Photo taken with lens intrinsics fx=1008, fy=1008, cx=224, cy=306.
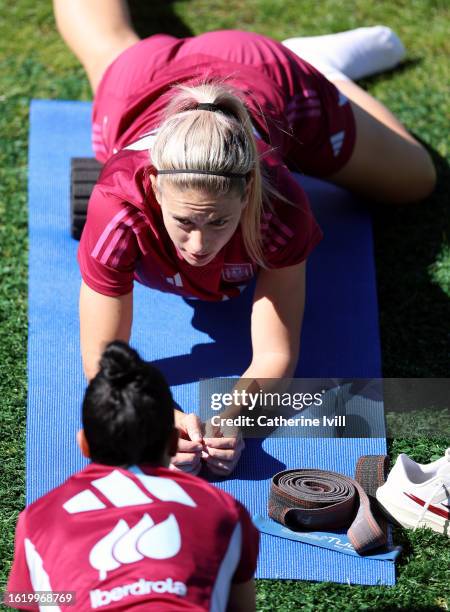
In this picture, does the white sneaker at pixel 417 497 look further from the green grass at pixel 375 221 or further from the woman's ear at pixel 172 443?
the woman's ear at pixel 172 443

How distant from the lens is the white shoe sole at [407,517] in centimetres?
339

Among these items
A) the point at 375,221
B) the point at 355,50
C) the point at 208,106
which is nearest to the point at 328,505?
the point at 208,106

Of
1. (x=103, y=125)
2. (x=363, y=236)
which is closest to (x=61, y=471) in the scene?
(x=103, y=125)

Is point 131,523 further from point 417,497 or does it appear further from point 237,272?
point 237,272

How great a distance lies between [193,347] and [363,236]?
3.64 ft

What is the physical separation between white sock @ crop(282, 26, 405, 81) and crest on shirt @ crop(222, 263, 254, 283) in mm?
1738

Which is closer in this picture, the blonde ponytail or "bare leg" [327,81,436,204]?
the blonde ponytail

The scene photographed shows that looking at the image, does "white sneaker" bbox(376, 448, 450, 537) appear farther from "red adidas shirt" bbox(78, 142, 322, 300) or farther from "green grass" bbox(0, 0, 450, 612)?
"red adidas shirt" bbox(78, 142, 322, 300)

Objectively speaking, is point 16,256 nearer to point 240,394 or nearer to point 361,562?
point 240,394

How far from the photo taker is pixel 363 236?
468 cm

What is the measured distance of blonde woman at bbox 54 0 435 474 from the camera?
3264 mm

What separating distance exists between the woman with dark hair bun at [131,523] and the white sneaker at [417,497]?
1.03m

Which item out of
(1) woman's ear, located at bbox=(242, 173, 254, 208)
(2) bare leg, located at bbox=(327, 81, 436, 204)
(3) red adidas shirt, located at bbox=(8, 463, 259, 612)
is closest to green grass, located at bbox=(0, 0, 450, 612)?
(2) bare leg, located at bbox=(327, 81, 436, 204)

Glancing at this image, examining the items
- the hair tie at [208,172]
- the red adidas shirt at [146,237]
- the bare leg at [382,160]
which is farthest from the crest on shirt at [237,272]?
the bare leg at [382,160]
